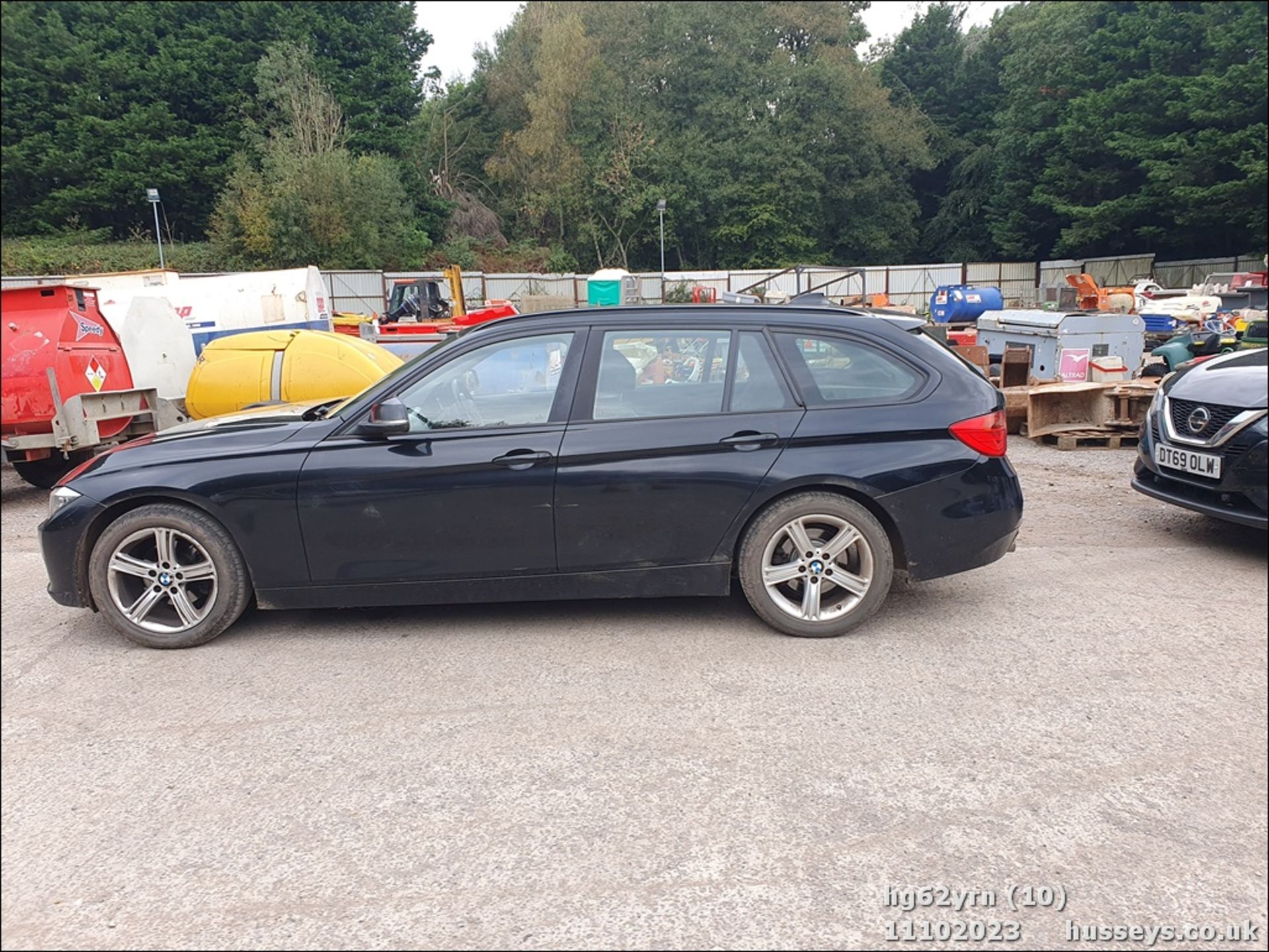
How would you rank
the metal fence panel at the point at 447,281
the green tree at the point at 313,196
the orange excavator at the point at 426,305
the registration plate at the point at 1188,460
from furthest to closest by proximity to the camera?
the metal fence panel at the point at 447,281, the green tree at the point at 313,196, the orange excavator at the point at 426,305, the registration plate at the point at 1188,460

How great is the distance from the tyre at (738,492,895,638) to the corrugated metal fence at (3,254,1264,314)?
92.7 ft

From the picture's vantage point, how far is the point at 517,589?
4527mm

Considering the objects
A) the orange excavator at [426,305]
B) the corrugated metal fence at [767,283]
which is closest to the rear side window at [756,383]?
the orange excavator at [426,305]

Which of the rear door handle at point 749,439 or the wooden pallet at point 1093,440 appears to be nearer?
the rear door handle at point 749,439

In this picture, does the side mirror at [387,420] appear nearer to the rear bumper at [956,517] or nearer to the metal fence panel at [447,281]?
the rear bumper at [956,517]

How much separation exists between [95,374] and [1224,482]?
29.4ft

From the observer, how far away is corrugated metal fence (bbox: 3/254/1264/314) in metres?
37.4

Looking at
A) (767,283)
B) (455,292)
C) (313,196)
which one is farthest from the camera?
(313,196)

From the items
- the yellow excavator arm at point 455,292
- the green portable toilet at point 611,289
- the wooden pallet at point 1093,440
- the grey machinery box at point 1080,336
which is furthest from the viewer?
the green portable toilet at point 611,289

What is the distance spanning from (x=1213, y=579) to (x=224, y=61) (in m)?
7.71

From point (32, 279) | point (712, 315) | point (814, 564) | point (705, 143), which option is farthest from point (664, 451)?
point (705, 143)

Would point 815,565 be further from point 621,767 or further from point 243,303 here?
point 243,303

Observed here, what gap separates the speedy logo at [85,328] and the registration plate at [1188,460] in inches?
345

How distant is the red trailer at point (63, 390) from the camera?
695 cm
